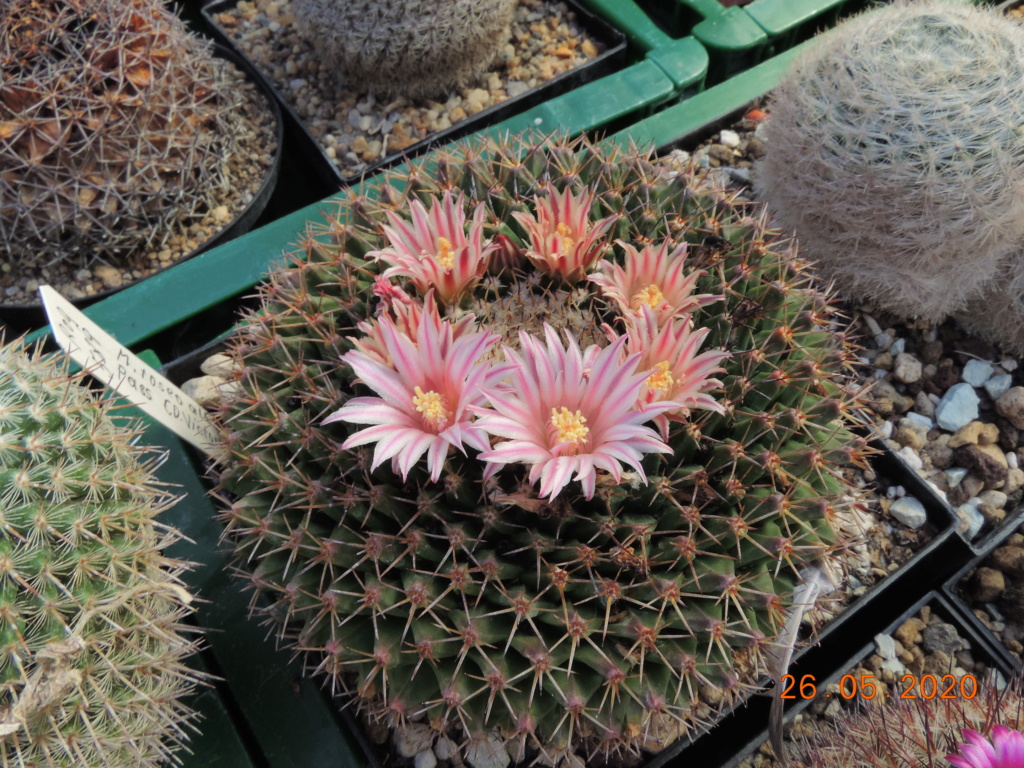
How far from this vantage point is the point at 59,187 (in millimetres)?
2076

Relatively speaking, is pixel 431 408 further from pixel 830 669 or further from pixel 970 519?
pixel 970 519

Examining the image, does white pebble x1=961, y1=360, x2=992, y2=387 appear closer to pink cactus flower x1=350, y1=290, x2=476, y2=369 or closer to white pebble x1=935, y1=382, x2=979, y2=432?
white pebble x1=935, y1=382, x2=979, y2=432

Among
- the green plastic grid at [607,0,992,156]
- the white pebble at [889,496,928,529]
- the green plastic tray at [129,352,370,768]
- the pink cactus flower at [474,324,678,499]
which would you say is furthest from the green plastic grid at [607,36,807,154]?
the green plastic tray at [129,352,370,768]

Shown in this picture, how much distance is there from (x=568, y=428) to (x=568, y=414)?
0.02 metres

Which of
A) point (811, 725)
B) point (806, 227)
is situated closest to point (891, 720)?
point (811, 725)

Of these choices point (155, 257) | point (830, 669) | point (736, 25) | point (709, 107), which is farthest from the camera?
point (736, 25)

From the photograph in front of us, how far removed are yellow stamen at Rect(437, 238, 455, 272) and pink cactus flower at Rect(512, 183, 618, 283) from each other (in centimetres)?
12

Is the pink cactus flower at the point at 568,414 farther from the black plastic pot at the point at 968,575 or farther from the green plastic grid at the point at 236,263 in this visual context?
the black plastic pot at the point at 968,575

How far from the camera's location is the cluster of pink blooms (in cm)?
97

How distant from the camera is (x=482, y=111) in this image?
2.57m

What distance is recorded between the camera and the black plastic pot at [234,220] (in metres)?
2.22

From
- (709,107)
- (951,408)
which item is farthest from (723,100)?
(951,408)

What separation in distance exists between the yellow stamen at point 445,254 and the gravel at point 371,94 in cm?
145

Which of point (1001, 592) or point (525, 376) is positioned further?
point (1001, 592)
